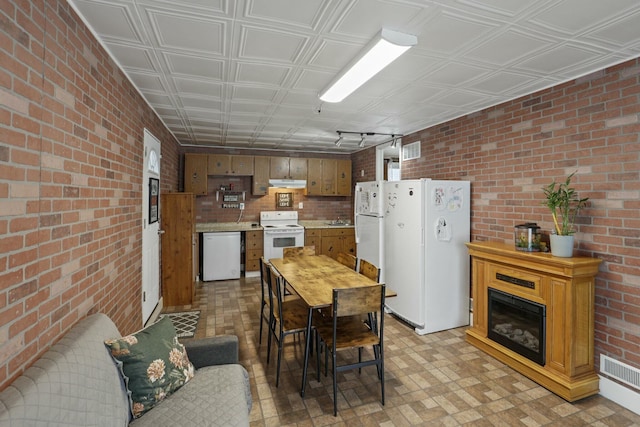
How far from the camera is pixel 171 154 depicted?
199 inches

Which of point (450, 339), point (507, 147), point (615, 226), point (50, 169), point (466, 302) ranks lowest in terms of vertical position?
point (450, 339)

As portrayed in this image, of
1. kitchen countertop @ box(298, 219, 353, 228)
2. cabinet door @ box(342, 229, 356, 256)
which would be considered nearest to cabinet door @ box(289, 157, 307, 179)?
kitchen countertop @ box(298, 219, 353, 228)

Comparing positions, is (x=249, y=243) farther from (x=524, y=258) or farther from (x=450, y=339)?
(x=524, y=258)

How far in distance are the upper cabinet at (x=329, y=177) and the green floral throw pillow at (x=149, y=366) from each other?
5092 mm

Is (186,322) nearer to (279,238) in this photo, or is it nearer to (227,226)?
(279,238)

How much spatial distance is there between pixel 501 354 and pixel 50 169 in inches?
144

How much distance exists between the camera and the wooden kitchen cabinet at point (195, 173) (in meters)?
5.84

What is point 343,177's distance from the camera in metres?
6.90

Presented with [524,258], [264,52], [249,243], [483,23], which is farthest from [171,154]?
[524,258]

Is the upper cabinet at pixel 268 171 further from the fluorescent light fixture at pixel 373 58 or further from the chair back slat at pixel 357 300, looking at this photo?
the chair back slat at pixel 357 300

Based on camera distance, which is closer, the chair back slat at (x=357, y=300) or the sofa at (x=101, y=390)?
the sofa at (x=101, y=390)

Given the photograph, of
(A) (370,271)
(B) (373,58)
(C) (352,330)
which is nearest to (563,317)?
(A) (370,271)

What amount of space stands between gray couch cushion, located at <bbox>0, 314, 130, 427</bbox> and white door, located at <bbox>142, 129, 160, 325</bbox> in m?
1.82

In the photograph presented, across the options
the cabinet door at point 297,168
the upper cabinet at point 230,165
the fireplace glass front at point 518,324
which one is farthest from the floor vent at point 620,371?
the upper cabinet at point 230,165
